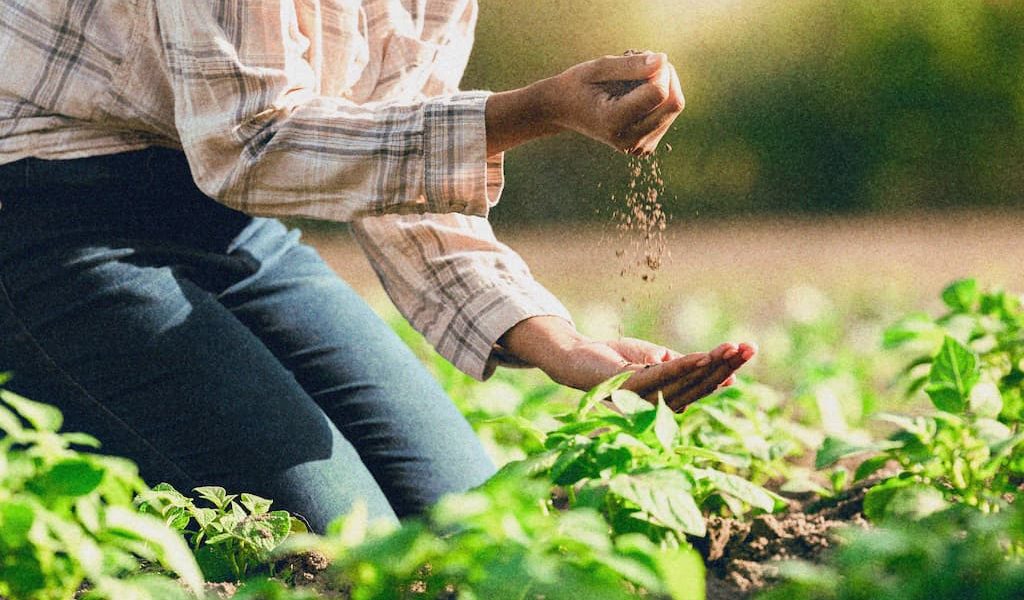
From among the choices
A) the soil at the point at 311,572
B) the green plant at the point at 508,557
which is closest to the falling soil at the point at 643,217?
the soil at the point at 311,572

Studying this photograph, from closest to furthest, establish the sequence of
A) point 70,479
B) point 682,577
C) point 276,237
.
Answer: point 682,577
point 70,479
point 276,237

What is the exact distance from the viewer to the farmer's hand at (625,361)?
1.50m

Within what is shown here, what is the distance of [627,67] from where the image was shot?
1375mm

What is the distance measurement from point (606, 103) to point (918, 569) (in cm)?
66

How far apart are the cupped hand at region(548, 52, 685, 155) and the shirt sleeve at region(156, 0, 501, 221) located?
13 centimetres

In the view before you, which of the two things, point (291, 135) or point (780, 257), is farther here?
point (780, 257)

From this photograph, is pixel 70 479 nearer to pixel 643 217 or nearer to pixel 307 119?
pixel 307 119

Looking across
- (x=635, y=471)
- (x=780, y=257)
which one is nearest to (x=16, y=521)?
(x=635, y=471)

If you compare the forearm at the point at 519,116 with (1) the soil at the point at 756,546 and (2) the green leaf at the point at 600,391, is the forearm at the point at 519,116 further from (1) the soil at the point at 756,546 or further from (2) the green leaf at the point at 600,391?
(1) the soil at the point at 756,546

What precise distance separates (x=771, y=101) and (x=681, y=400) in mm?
4662

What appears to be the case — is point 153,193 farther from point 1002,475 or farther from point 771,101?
point 771,101

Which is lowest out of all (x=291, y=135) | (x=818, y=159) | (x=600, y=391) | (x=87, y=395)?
(x=818, y=159)

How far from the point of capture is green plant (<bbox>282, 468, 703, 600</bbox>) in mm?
875

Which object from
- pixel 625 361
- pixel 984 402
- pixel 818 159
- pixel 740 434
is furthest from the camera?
pixel 818 159
